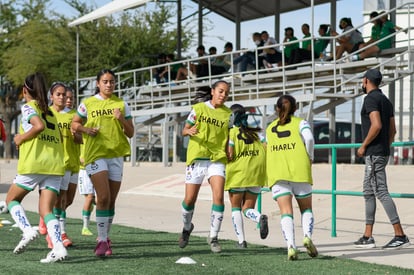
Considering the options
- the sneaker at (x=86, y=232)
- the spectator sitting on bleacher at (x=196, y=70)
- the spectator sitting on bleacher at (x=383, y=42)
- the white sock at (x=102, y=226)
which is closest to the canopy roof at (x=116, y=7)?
the spectator sitting on bleacher at (x=196, y=70)

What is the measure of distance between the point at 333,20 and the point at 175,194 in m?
8.53

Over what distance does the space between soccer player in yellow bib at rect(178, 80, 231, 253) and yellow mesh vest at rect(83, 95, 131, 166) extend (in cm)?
89

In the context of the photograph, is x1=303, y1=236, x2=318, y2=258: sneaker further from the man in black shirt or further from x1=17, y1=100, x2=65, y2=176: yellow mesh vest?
x1=17, y1=100, x2=65, y2=176: yellow mesh vest

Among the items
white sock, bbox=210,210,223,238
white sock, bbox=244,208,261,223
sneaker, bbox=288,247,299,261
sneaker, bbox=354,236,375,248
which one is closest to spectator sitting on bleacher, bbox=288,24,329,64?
sneaker, bbox=354,236,375,248

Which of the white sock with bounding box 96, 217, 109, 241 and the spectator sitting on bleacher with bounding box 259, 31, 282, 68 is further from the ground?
the spectator sitting on bleacher with bounding box 259, 31, 282, 68

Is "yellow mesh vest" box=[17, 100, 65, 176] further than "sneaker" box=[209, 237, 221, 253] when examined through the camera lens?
No

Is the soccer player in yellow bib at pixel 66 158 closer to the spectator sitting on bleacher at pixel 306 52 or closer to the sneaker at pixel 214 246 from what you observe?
the sneaker at pixel 214 246

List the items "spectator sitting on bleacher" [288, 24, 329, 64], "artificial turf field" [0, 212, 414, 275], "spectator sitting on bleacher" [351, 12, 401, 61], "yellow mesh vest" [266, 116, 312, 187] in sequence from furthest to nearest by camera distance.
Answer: "spectator sitting on bleacher" [288, 24, 329, 64]
"spectator sitting on bleacher" [351, 12, 401, 61]
"yellow mesh vest" [266, 116, 312, 187]
"artificial turf field" [0, 212, 414, 275]

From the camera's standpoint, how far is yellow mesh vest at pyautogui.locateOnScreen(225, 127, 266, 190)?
428 inches

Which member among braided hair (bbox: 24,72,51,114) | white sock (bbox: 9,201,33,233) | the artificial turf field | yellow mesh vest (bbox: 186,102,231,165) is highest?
braided hair (bbox: 24,72,51,114)

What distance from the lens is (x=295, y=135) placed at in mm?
9797

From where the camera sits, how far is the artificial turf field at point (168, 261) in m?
8.76

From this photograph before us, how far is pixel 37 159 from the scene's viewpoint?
9086 millimetres

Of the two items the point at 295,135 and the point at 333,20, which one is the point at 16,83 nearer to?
the point at 333,20
